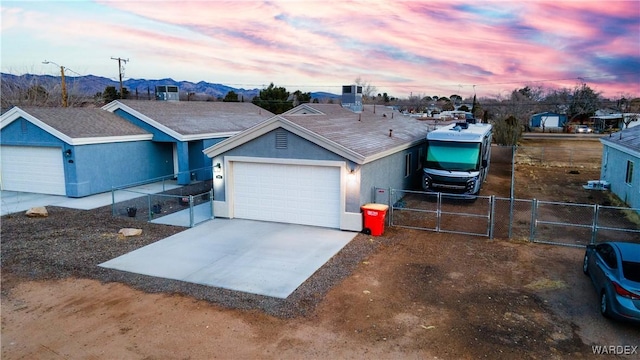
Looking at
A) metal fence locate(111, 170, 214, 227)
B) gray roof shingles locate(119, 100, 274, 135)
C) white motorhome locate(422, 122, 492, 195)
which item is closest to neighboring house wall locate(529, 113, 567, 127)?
gray roof shingles locate(119, 100, 274, 135)

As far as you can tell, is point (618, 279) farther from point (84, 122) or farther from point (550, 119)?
point (550, 119)

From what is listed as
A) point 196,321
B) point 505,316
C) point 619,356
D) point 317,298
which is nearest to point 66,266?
point 196,321

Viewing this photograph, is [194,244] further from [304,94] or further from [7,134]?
[304,94]

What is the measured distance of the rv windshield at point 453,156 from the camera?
773 inches

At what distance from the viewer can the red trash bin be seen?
1496cm

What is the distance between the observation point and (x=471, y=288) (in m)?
10.7

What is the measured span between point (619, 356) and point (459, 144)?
43.7ft

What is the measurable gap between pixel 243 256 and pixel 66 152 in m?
13.7

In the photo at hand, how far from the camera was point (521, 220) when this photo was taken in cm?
1711

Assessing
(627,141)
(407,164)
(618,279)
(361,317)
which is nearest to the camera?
(618,279)

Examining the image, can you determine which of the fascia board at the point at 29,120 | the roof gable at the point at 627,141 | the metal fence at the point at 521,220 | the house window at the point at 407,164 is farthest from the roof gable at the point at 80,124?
the roof gable at the point at 627,141

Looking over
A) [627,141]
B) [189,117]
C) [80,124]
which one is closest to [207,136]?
[189,117]

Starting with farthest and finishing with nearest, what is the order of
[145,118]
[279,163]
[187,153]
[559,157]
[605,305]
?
[559,157] → [145,118] → [187,153] → [279,163] → [605,305]

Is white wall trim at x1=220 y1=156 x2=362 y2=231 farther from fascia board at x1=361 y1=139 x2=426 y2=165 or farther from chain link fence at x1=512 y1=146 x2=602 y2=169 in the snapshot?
chain link fence at x1=512 y1=146 x2=602 y2=169
